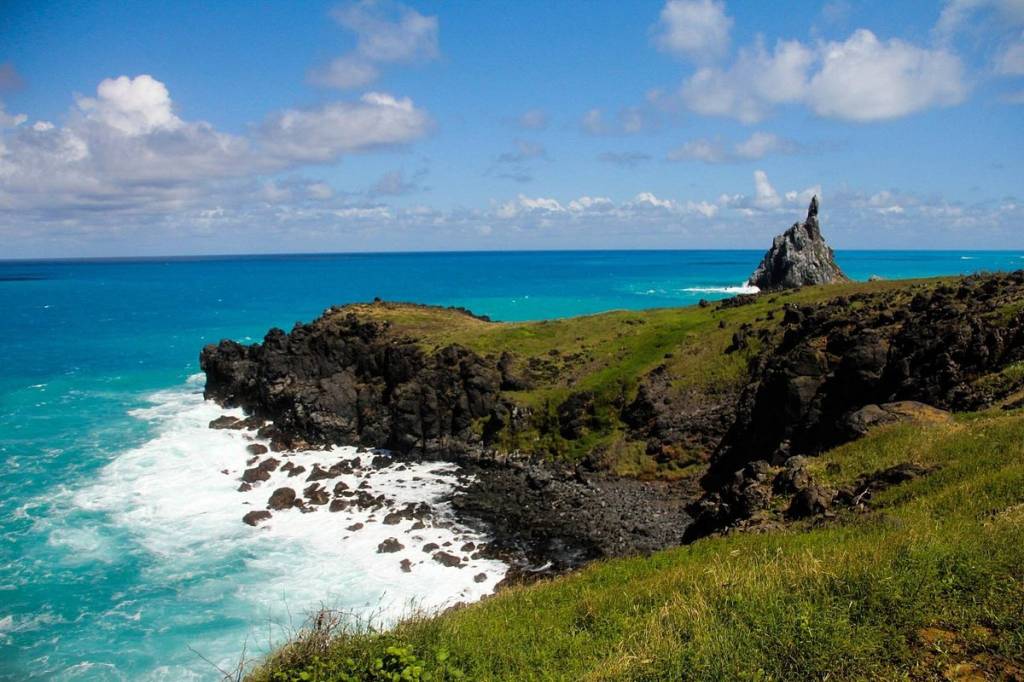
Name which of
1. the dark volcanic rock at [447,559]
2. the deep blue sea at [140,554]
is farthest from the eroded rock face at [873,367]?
the deep blue sea at [140,554]

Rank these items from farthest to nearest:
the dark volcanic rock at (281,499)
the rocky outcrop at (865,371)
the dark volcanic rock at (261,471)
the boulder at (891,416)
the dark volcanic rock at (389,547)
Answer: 1. the dark volcanic rock at (261,471)
2. the dark volcanic rock at (281,499)
3. the dark volcanic rock at (389,547)
4. the rocky outcrop at (865,371)
5. the boulder at (891,416)

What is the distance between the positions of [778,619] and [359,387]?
5867 centimetres

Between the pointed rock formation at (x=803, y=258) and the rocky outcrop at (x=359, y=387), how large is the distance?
71.0 m

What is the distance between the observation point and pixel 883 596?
11.1 meters

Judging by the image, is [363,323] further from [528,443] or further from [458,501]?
[458,501]

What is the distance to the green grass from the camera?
391 inches

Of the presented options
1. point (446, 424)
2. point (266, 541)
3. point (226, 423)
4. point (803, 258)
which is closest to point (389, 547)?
point (266, 541)

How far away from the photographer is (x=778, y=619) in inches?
435

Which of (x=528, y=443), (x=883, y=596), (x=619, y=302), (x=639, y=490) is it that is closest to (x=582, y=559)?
(x=639, y=490)

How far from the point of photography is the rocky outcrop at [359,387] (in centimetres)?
5944

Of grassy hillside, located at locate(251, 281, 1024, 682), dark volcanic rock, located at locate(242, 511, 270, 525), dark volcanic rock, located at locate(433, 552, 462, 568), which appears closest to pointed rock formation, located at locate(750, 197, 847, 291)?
dark volcanic rock, located at locate(433, 552, 462, 568)

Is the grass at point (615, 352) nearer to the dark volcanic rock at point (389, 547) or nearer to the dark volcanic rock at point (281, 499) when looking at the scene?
the dark volcanic rock at point (389, 547)

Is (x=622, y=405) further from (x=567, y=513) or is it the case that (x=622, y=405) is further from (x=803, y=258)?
(x=803, y=258)

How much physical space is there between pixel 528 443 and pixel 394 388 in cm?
1679
